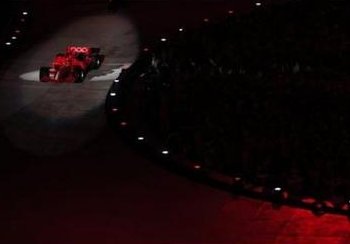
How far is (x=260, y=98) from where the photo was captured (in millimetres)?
9875

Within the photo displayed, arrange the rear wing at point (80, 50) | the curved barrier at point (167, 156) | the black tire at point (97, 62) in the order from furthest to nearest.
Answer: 1. the rear wing at point (80, 50)
2. the black tire at point (97, 62)
3. the curved barrier at point (167, 156)

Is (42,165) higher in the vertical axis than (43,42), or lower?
lower

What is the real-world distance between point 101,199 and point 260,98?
225cm

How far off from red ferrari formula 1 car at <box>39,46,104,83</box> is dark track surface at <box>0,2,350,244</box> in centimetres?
69

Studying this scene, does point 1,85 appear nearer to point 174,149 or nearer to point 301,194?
point 174,149

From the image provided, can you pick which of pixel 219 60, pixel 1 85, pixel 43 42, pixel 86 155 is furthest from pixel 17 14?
pixel 86 155

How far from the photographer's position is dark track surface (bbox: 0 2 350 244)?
7.71 metres

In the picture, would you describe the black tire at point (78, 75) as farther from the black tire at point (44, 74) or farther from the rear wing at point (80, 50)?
the rear wing at point (80, 50)

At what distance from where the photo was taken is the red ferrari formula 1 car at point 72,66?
1147 cm

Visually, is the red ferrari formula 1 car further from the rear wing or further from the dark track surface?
the dark track surface

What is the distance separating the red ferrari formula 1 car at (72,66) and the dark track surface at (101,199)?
69 cm

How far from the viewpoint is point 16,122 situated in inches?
408

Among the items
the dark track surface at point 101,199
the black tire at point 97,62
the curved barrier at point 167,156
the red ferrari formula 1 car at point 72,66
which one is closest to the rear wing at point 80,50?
the red ferrari formula 1 car at point 72,66

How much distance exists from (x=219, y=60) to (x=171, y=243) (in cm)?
402
